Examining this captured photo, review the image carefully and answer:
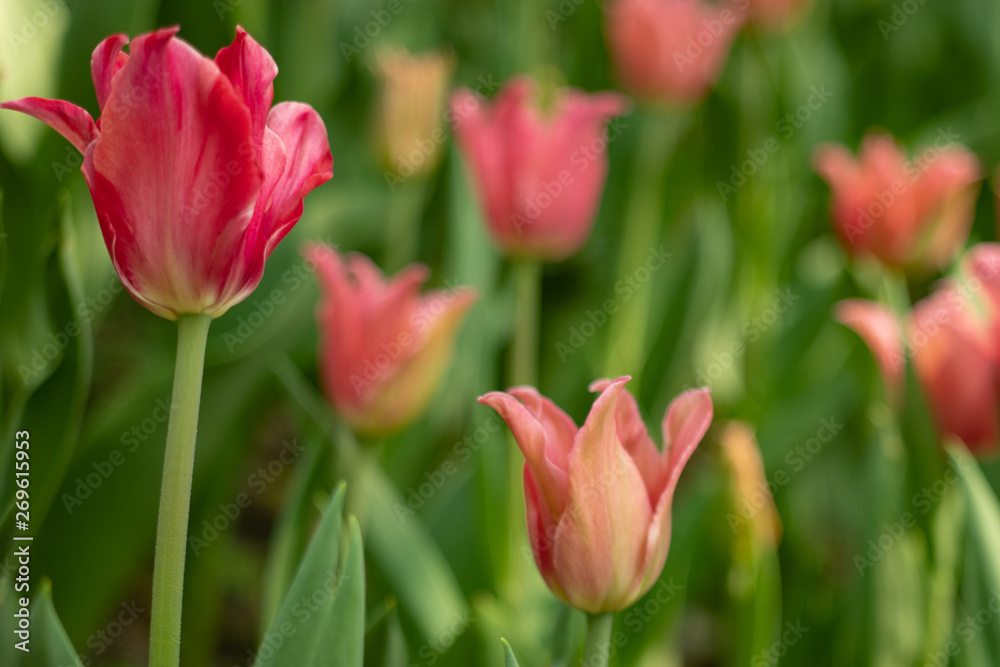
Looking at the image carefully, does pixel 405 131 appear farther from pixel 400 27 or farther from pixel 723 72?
pixel 723 72

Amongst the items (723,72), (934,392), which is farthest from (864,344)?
(723,72)

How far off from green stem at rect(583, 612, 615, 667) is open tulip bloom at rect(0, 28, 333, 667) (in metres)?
0.23

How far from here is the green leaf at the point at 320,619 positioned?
0.54 meters

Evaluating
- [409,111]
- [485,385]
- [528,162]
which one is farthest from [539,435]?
[409,111]

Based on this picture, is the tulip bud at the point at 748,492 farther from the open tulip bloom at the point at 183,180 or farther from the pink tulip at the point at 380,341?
the open tulip bloom at the point at 183,180

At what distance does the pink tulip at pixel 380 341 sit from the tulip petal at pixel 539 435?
0.30 meters

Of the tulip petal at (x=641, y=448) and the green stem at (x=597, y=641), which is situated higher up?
the tulip petal at (x=641, y=448)

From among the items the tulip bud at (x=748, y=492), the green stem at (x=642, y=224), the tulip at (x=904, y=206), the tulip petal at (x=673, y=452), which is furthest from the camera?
the green stem at (x=642, y=224)

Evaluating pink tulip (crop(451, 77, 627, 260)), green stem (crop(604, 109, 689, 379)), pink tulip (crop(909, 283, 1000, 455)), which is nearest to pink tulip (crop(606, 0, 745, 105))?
green stem (crop(604, 109, 689, 379))

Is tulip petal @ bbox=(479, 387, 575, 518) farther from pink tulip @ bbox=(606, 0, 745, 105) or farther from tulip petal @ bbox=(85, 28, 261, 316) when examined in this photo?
pink tulip @ bbox=(606, 0, 745, 105)

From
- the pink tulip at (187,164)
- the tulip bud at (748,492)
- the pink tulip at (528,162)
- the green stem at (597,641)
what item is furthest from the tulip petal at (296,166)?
the pink tulip at (528,162)

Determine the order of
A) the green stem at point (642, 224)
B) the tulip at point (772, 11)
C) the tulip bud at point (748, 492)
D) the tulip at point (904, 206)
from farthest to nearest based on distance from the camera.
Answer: the tulip at point (772, 11)
the green stem at point (642, 224)
the tulip at point (904, 206)
the tulip bud at point (748, 492)

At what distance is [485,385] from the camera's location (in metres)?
1.32

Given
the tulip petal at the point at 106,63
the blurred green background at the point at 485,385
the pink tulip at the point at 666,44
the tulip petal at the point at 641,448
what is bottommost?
the blurred green background at the point at 485,385
